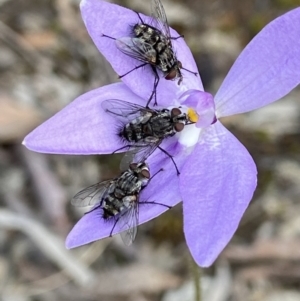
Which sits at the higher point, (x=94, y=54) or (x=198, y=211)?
(x=198, y=211)

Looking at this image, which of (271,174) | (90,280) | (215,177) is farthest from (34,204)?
(215,177)

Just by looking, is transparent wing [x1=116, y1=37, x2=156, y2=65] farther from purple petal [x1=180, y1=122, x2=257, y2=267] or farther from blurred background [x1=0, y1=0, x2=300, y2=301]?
blurred background [x1=0, y1=0, x2=300, y2=301]

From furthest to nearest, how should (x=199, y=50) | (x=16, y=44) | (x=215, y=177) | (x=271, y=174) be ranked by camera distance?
(x=199, y=50) < (x=16, y=44) < (x=271, y=174) < (x=215, y=177)

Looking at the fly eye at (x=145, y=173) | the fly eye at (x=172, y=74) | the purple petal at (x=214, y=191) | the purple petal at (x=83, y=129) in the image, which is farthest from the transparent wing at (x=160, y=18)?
the fly eye at (x=145, y=173)

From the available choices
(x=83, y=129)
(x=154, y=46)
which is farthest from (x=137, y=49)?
(x=83, y=129)

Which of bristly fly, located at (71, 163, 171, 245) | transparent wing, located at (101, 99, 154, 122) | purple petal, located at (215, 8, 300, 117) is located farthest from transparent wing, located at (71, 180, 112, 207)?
purple petal, located at (215, 8, 300, 117)

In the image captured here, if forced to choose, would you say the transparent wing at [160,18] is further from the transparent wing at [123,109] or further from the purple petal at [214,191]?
the purple petal at [214,191]

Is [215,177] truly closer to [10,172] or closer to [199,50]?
[10,172]
